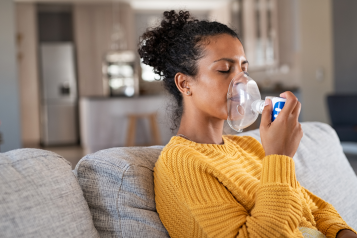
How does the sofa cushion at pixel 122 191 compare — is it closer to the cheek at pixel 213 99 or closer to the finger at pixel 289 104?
the cheek at pixel 213 99

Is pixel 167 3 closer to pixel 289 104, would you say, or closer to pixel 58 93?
pixel 58 93

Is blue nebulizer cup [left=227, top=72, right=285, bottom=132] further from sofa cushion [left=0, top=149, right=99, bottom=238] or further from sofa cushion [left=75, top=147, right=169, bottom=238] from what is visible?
sofa cushion [left=0, top=149, right=99, bottom=238]

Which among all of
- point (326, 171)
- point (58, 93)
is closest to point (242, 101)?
point (326, 171)

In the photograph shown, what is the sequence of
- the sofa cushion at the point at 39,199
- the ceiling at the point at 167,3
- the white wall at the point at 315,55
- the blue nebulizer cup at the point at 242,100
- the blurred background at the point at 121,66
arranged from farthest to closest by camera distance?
the ceiling at the point at 167,3 < the white wall at the point at 315,55 < the blurred background at the point at 121,66 < the blue nebulizer cup at the point at 242,100 < the sofa cushion at the point at 39,199

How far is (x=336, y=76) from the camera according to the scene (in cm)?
524

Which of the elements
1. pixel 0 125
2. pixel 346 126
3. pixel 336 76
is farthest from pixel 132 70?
pixel 346 126

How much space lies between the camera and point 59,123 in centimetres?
795

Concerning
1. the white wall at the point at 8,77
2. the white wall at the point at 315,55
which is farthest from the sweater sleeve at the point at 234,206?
the white wall at the point at 315,55

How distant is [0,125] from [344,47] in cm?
459

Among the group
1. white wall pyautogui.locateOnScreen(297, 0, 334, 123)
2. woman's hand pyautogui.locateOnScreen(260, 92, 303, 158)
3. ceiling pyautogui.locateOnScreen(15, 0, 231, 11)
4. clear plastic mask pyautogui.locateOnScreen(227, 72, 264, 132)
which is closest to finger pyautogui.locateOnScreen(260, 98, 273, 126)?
woman's hand pyautogui.locateOnScreen(260, 92, 303, 158)

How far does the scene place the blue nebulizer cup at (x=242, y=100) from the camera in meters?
1.04

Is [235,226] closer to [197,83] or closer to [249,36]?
[197,83]

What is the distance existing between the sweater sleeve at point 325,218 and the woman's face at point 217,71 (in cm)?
40

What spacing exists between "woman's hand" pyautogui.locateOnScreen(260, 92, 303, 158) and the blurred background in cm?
216
